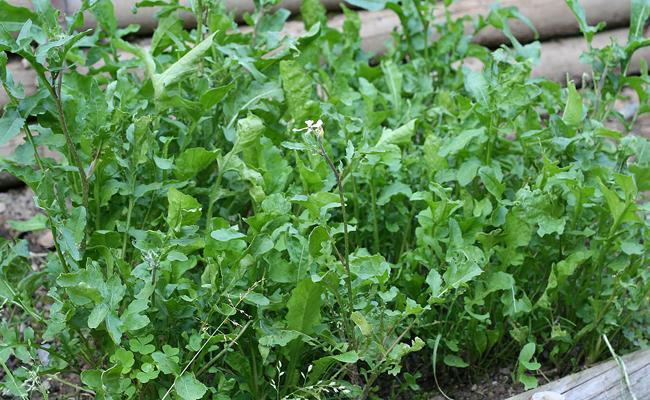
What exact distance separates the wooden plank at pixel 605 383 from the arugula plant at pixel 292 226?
91mm

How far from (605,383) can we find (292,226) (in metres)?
0.91

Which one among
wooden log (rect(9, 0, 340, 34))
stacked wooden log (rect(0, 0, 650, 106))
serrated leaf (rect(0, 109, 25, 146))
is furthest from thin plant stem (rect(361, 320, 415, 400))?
stacked wooden log (rect(0, 0, 650, 106))

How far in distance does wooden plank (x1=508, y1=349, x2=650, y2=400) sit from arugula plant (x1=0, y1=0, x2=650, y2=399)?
0.09 meters

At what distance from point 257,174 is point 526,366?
84 cm

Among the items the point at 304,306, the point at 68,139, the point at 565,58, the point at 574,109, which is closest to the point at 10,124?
the point at 68,139

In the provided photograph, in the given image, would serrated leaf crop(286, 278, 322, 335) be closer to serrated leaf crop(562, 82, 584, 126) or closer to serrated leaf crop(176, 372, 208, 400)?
serrated leaf crop(176, 372, 208, 400)

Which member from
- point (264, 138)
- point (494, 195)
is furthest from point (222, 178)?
point (494, 195)

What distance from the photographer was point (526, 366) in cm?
239

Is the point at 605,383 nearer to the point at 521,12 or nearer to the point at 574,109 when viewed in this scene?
the point at 574,109

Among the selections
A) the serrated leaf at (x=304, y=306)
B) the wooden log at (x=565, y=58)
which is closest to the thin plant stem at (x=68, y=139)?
the serrated leaf at (x=304, y=306)

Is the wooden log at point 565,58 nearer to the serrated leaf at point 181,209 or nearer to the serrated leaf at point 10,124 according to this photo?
the serrated leaf at point 181,209

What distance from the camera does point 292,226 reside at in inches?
90.2

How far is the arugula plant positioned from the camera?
2.15 m

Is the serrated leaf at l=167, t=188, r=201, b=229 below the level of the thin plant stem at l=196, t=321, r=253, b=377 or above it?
above
